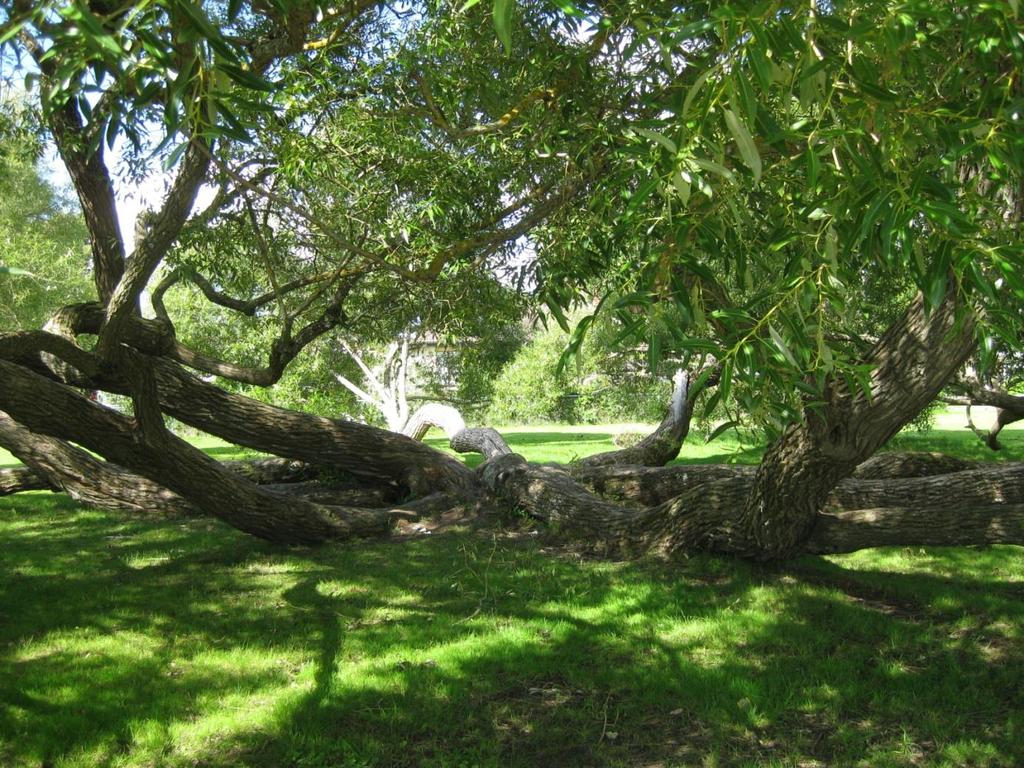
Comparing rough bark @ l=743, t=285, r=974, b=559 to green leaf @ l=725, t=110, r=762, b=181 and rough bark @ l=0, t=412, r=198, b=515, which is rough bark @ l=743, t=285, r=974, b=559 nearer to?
green leaf @ l=725, t=110, r=762, b=181

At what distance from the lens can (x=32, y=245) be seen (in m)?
21.1

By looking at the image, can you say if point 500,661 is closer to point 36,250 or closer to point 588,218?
point 588,218

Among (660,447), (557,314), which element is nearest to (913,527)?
(557,314)

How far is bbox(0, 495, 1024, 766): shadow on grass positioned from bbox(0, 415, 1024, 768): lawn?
16 mm

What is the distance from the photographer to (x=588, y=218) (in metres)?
5.14

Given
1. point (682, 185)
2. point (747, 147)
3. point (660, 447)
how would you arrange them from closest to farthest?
point (747, 147), point (682, 185), point (660, 447)

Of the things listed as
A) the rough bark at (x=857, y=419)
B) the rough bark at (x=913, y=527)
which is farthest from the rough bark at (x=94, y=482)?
the rough bark at (x=913, y=527)

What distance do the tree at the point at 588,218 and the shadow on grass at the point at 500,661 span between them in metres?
0.66

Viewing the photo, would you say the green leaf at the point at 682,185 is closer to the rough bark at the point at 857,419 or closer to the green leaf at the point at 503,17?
the green leaf at the point at 503,17

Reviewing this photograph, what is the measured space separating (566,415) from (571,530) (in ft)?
81.3

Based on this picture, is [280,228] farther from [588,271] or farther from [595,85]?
[588,271]

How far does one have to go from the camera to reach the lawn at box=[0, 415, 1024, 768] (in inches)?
151

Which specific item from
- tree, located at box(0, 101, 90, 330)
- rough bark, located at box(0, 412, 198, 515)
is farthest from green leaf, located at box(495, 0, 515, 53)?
tree, located at box(0, 101, 90, 330)

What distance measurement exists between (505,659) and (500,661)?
4 centimetres
